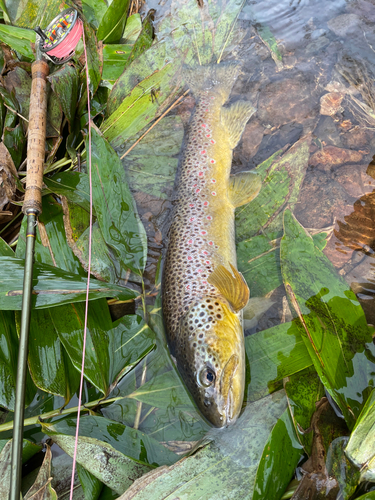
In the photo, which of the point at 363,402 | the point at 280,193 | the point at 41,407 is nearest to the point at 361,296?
the point at 363,402

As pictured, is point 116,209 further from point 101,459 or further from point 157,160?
point 101,459

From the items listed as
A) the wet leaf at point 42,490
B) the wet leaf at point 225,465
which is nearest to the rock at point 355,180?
the wet leaf at point 225,465

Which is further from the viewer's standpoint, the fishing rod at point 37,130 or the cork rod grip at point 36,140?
the cork rod grip at point 36,140

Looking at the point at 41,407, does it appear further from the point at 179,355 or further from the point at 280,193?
the point at 280,193

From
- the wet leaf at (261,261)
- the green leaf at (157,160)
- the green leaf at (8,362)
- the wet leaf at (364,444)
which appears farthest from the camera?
the green leaf at (157,160)

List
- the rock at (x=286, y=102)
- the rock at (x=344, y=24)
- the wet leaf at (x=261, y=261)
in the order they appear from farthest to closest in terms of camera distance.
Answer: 1. the rock at (x=344, y=24)
2. the rock at (x=286, y=102)
3. the wet leaf at (x=261, y=261)

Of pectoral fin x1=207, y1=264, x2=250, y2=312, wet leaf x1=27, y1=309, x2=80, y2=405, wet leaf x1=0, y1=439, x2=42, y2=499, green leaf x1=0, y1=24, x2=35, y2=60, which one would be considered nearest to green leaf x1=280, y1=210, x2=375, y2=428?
pectoral fin x1=207, y1=264, x2=250, y2=312

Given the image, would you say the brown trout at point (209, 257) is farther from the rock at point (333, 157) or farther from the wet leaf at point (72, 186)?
the wet leaf at point (72, 186)
